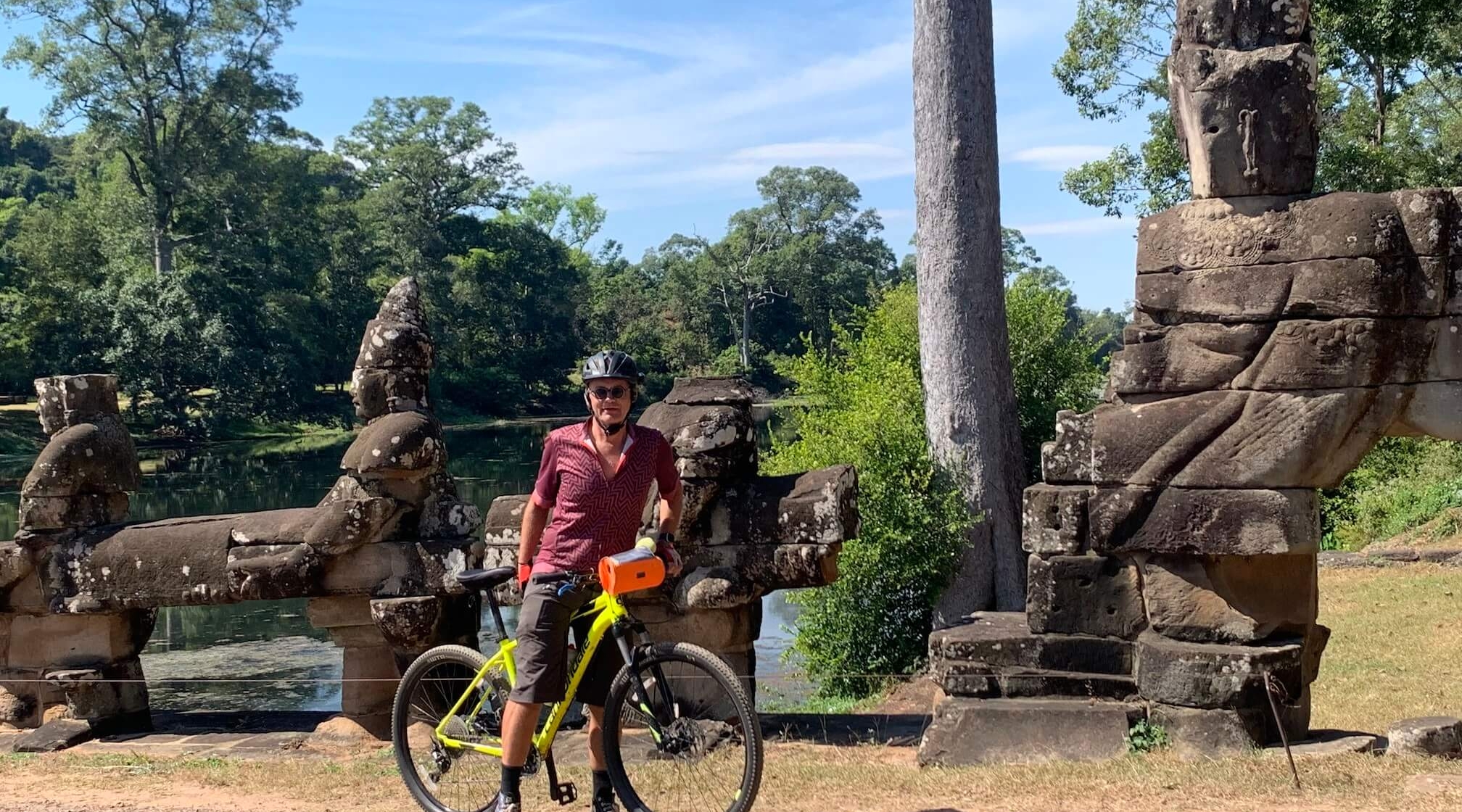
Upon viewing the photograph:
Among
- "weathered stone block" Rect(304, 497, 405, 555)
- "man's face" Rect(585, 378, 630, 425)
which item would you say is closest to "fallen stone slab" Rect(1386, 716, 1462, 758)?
"man's face" Rect(585, 378, 630, 425)

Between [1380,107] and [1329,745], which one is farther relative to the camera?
[1380,107]

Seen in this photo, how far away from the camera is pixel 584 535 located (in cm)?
480

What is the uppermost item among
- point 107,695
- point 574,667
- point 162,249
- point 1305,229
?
point 162,249

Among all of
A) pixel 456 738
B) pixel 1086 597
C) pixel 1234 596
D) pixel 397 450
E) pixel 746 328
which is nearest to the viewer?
pixel 456 738

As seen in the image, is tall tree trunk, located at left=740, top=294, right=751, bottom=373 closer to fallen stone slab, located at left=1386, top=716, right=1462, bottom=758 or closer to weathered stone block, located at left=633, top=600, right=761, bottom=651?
weathered stone block, located at left=633, top=600, right=761, bottom=651

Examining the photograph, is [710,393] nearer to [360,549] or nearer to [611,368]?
[611,368]

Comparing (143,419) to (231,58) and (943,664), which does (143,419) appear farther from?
(943,664)

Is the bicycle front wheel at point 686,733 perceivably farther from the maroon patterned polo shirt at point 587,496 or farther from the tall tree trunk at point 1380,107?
the tall tree trunk at point 1380,107

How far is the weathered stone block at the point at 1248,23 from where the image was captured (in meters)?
5.66

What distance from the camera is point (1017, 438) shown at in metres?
10.7

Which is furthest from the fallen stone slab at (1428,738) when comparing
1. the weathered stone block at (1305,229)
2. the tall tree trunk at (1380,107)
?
the tall tree trunk at (1380,107)

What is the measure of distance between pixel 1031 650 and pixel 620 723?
86.5 inches

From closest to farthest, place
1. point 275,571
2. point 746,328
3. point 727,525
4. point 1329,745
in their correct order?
point 1329,745 → point 727,525 → point 275,571 → point 746,328

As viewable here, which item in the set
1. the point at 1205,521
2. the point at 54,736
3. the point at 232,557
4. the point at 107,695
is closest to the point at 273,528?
the point at 232,557
